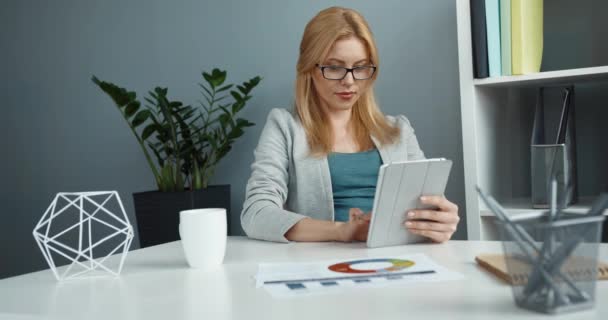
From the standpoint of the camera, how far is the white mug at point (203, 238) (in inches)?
45.1

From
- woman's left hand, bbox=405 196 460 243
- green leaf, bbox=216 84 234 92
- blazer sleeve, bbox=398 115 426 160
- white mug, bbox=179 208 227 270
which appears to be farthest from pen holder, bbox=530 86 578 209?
Answer: green leaf, bbox=216 84 234 92

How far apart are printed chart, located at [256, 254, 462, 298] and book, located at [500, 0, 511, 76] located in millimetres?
911

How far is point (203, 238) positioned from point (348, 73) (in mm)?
900

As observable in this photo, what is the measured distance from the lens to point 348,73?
74.5 inches

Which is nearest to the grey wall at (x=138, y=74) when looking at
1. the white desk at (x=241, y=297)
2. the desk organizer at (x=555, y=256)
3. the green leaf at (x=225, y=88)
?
the green leaf at (x=225, y=88)

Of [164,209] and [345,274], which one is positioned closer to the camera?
[345,274]

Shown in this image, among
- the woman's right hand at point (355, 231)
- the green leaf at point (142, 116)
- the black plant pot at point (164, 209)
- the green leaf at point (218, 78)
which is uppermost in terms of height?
the green leaf at point (218, 78)

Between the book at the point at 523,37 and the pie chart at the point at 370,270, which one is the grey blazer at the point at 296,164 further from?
the pie chart at the point at 370,270

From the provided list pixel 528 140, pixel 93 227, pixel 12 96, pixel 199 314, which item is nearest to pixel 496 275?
pixel 199 314

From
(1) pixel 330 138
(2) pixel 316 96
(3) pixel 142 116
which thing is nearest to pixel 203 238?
(1) pixel 330 138

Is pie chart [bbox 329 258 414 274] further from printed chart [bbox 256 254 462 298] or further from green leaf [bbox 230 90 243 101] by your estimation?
green leaf [bbox 230 90 243 101]

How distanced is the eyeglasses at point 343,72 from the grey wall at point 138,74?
46 centimetres

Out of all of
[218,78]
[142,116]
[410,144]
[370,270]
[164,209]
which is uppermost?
[218,78]

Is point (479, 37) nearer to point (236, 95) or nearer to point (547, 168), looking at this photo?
point (547, 168)
